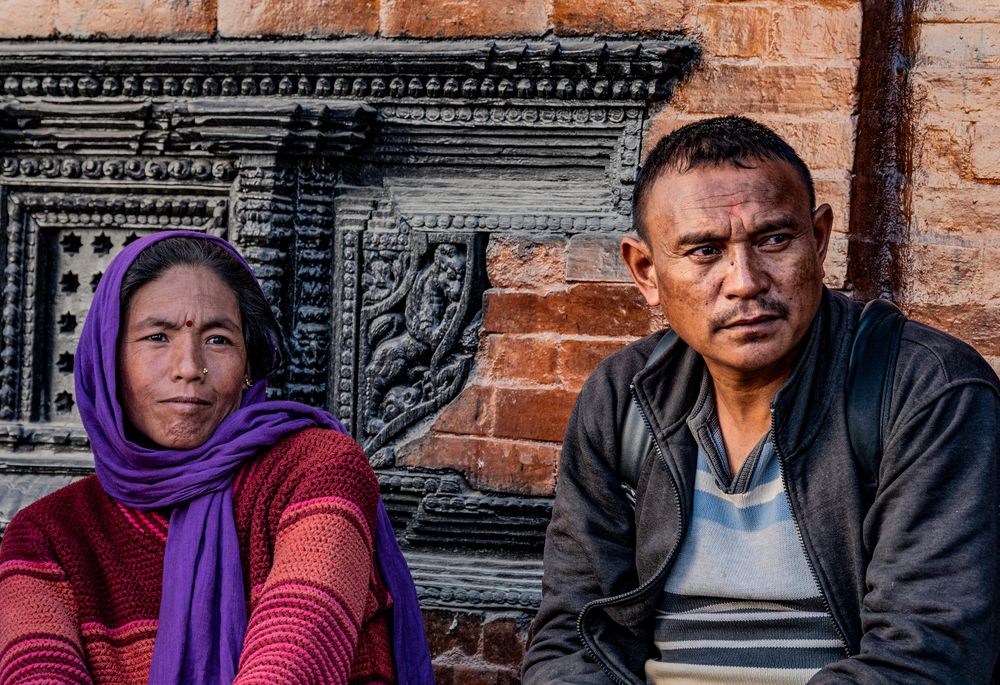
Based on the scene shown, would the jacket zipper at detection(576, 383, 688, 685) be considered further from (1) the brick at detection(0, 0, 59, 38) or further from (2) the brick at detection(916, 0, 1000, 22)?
(1) the brick at detection(0, 0, 59, 38)

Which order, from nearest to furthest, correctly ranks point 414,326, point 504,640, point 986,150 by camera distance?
1. point 986,150
2. point 504,640
3. point 414,326

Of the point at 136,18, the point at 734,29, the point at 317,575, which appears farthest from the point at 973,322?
the point at 136,18

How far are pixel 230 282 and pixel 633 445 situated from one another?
101 centimetres

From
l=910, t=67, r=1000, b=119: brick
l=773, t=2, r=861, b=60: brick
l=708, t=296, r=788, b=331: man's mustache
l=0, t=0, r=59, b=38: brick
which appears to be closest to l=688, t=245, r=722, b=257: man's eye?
l=708, t=296, r=788, b=331: man's mustache

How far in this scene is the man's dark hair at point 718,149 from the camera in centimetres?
241

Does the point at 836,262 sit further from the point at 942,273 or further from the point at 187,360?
the point at 187,360

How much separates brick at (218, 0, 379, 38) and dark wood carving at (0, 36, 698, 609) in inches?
2.0

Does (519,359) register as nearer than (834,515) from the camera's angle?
No

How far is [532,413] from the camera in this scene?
3.40 m

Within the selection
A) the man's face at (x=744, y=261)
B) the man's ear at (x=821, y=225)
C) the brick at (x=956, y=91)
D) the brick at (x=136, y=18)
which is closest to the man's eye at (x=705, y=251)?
the man's face at (x=744, y=261)

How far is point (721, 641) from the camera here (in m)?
2.37

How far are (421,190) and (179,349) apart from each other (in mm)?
1053

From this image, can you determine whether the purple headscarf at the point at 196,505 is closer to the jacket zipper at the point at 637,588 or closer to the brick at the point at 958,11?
the jacket zipper at the point at 637,588

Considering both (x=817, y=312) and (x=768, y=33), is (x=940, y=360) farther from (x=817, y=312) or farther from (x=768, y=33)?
(x=768, y=33)
